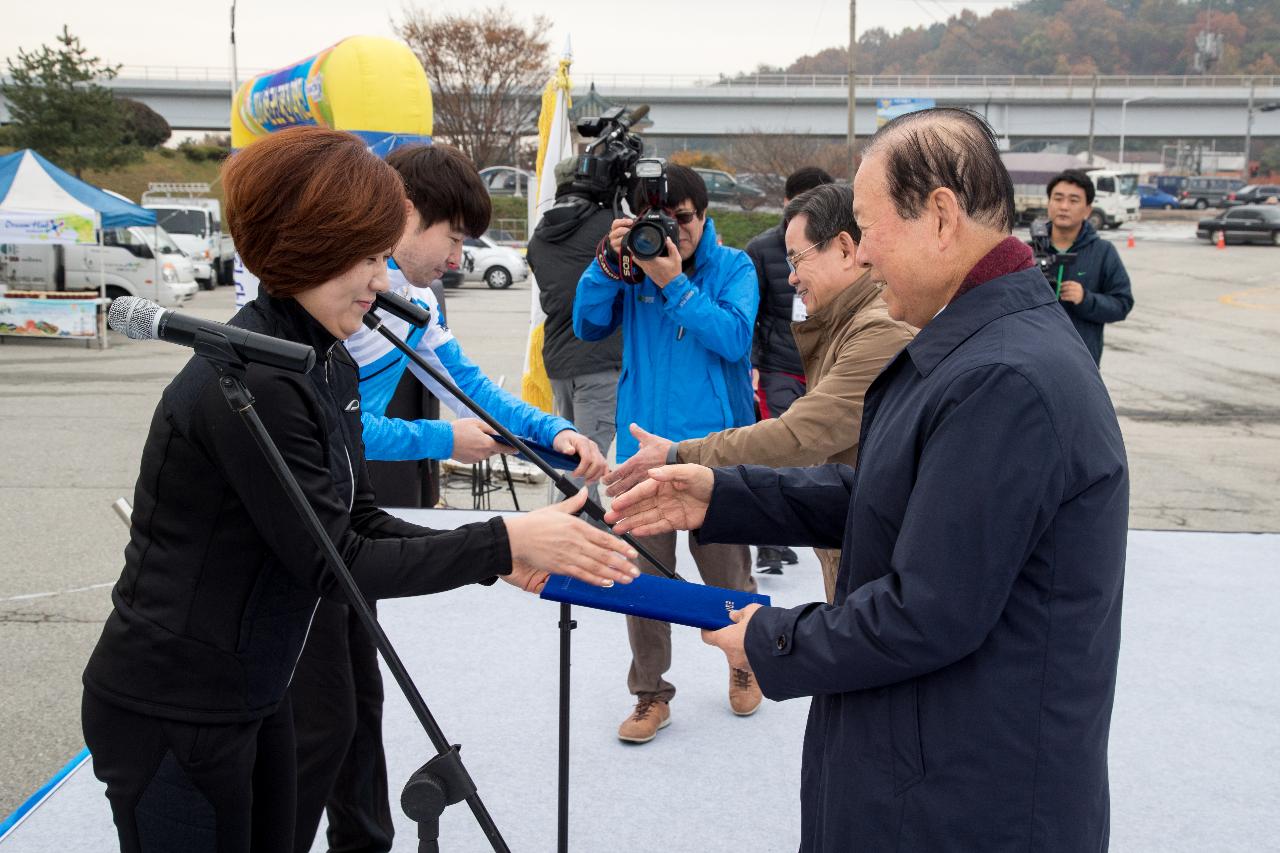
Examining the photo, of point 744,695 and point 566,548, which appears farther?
point 744,695

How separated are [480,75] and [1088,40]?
223 ft

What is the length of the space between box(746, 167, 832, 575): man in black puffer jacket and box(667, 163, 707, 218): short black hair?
1078 mm

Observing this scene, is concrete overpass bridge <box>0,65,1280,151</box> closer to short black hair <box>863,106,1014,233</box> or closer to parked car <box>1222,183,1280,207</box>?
parked car <box>1222,183,1280,207</box>

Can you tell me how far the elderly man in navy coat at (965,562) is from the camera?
1.33m

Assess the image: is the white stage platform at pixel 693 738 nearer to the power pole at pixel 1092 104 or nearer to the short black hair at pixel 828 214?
the short black hair at pixel 828 214

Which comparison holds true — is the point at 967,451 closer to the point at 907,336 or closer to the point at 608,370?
the point at 907,336

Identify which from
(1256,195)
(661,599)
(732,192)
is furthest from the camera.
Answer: (1256,195)

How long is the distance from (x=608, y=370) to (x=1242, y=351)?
12089 mm

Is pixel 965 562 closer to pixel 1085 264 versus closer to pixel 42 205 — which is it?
pixel 1085 264

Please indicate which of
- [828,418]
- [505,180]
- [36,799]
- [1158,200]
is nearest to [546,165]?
[828,418]

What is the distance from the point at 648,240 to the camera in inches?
136

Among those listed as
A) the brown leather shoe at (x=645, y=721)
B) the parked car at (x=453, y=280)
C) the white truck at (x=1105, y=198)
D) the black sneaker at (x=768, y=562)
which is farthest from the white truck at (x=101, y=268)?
the white truck at (x=1105, y=198)

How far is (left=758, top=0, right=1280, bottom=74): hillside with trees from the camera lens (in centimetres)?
7781

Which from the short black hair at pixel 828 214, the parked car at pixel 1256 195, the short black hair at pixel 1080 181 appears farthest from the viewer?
the parked car at pixel 1256 195
